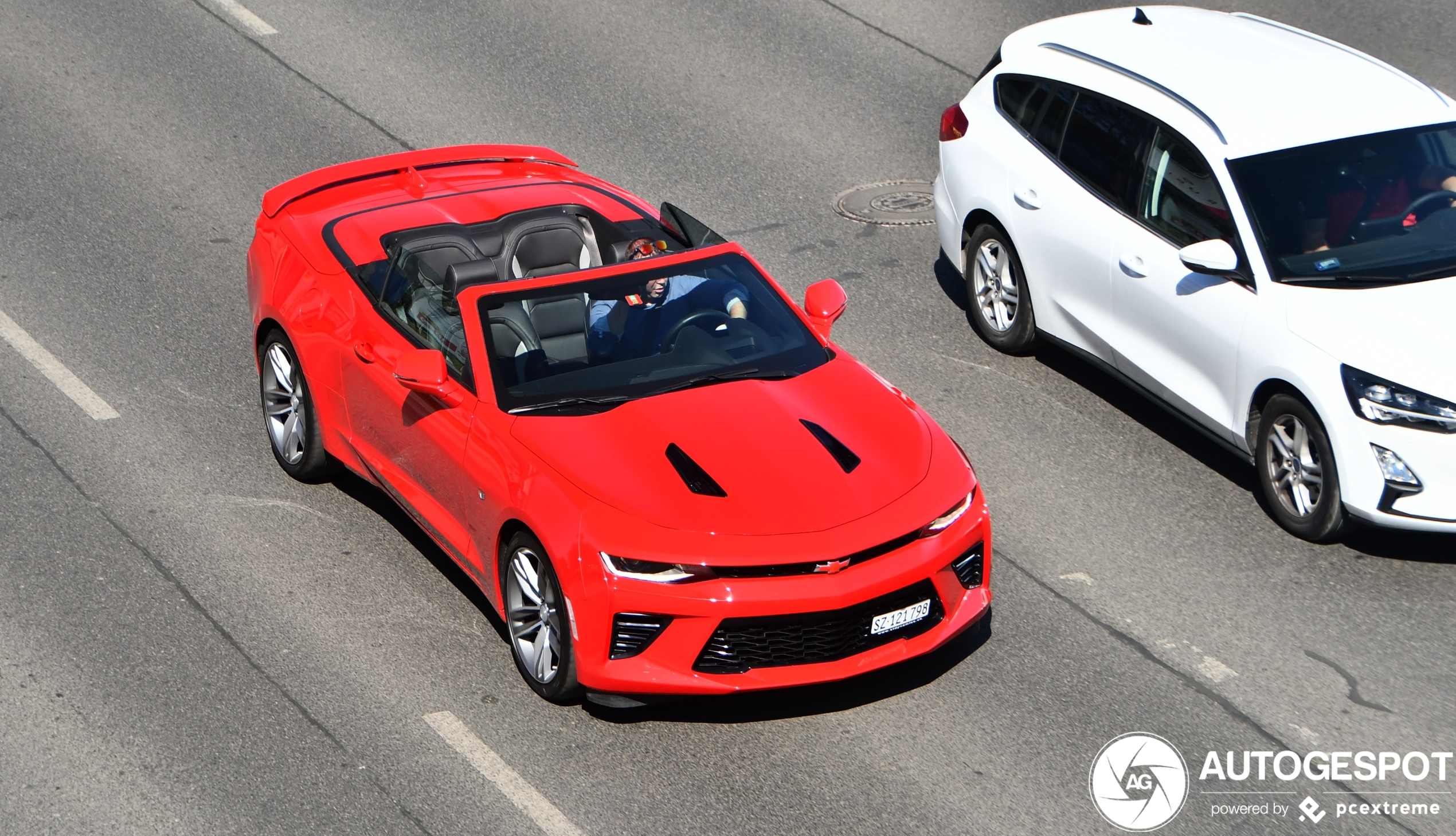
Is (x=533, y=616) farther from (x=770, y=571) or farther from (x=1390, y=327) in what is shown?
(x=1390, y=327)

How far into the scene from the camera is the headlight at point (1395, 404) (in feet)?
23.3

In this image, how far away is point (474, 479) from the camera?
6637 millimetres

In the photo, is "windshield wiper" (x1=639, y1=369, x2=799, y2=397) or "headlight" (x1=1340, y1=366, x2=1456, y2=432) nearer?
"windshield wiper" (x1=639, y1=369, x2=799, y2=397)

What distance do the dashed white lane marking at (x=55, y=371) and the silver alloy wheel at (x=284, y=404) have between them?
3.39ft

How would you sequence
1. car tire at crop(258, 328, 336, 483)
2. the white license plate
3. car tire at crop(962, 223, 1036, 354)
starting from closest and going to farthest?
the white license plate
car tire at crop(258, 328, 336, 483)
car tire at crop(962, 223, 1036, 354)

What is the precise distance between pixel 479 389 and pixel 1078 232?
388 centimetres

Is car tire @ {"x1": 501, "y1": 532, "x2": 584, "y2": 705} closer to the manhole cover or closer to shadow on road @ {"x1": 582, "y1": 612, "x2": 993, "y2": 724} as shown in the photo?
shadow on road @ {"x1": 582, "y1": 612, "x2": 993, "y2": 724}

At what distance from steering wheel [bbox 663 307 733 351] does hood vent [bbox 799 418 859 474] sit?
77 cm

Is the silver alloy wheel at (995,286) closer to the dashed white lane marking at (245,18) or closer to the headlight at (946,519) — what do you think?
the headlight at (946,519)

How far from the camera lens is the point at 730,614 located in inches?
232

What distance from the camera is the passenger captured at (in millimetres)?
7914

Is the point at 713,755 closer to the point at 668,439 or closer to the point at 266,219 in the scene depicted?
the point at 668,439

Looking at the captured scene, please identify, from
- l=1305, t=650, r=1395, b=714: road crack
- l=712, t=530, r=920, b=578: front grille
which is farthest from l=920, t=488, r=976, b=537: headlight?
l=1305, t=650, r=1395, b=714: road crack

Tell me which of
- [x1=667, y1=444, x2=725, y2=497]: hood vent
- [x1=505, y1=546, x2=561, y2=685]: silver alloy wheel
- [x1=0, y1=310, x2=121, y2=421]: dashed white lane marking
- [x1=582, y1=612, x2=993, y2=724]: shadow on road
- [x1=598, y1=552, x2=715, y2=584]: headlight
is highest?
[x1=667, y1=444, x2=725, y2=497]: hood vent
